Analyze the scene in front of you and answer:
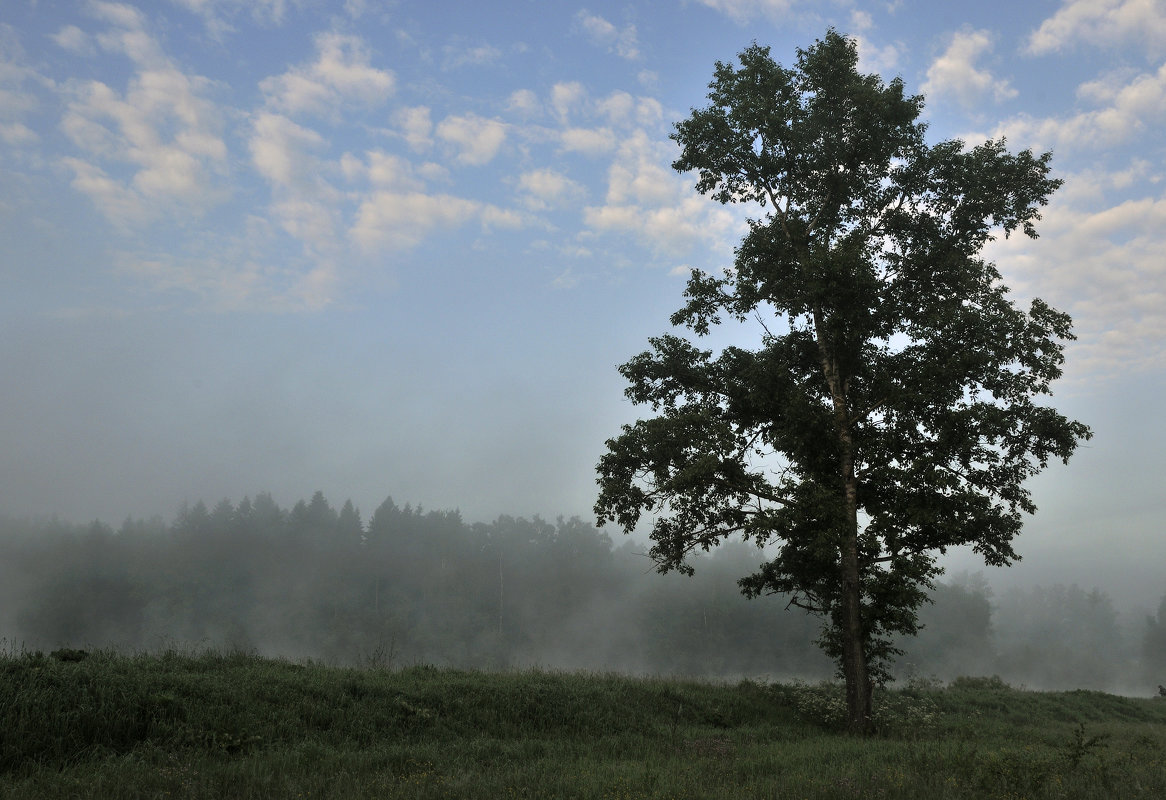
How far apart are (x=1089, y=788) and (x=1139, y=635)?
25381 cm

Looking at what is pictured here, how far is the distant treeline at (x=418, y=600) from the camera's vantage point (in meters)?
98.8

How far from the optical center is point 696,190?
2153 centimetres

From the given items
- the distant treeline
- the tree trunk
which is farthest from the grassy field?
the distant treeline

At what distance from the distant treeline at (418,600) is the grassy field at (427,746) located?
80.3 meters

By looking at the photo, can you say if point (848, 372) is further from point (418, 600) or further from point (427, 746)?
point (418, 600)

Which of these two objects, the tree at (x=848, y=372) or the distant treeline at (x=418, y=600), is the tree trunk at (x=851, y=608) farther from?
the distant treeline at (x=418, y=600)

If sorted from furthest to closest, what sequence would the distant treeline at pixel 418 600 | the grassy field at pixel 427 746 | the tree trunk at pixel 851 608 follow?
the distant treeline at pixel 418 600
the tree trunk at pixel 851 608
the grassy field at pixel 427 746

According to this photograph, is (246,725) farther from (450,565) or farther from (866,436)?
(450,565)

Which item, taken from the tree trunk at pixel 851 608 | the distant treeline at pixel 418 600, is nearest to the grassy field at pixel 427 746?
the tree trunk at pixel 851 608

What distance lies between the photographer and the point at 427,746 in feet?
34.1

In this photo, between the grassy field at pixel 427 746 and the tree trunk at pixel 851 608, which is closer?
the grassy field at pixel 427 746

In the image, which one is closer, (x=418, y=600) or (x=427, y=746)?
(x=427, y=746)

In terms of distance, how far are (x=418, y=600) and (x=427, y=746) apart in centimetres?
11003

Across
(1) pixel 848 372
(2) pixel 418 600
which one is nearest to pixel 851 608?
(1) pixel 848 372
